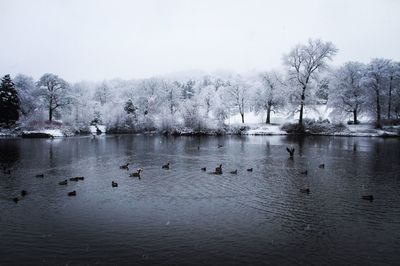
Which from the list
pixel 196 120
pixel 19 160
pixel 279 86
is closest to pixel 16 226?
pixel 19 160

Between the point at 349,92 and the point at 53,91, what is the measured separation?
7340 cm

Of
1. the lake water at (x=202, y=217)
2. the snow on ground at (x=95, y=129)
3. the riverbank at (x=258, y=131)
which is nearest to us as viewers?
the lake water at (x=202, y=217)

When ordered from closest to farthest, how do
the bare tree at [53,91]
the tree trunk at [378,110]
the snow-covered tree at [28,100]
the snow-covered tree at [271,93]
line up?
the tree trunk at [378,110]
the snow-covered tree at [271,93]
the bare tree at [53,91]
the snow-covered tree at [28,100]

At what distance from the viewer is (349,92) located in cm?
7994

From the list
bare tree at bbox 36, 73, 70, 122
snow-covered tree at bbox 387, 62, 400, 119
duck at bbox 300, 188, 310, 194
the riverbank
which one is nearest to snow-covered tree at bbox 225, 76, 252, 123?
the riverbank

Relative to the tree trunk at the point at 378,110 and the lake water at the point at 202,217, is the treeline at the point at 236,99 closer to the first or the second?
the tree trunk at the point at 378,110

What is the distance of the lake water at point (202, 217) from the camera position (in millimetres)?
14047

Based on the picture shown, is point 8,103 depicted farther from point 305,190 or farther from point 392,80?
point 392,80

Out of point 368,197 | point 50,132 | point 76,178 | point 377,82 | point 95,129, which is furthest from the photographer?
point 95,129

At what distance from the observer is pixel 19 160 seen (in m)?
39.7

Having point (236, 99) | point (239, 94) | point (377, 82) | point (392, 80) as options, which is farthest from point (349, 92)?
point (236, 99)

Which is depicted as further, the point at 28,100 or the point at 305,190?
the point at 28,100

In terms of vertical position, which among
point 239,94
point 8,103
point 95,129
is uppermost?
point 239,94

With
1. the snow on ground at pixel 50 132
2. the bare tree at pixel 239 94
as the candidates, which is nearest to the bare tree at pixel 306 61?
the bare tree at pixel 239 94
